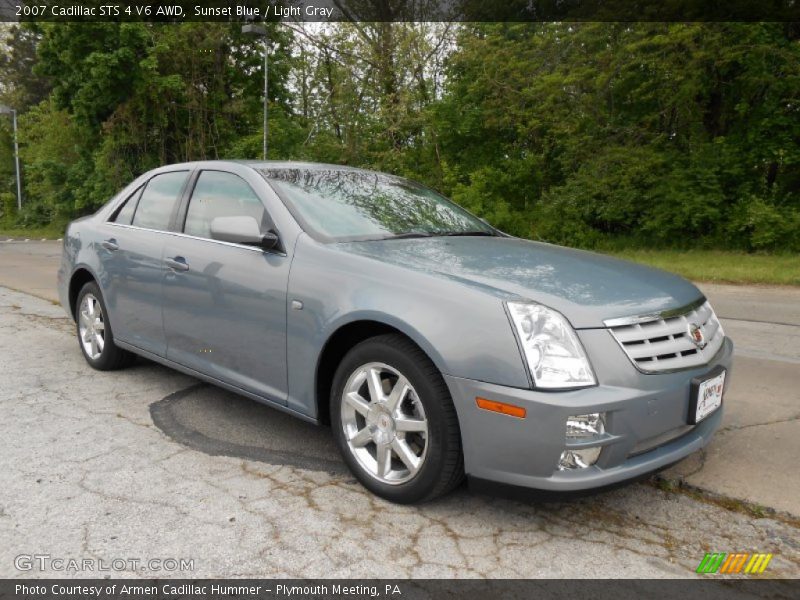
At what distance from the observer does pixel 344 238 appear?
134 inches

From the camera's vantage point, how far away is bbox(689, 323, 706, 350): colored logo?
2.90 m

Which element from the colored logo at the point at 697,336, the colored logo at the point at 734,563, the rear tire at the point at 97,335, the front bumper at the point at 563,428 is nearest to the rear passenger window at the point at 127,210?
the rear tire at the point at 97,335

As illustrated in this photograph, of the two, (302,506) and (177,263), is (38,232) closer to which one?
(177,263)

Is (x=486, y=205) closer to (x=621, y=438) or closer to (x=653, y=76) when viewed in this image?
(x=653, y=76)

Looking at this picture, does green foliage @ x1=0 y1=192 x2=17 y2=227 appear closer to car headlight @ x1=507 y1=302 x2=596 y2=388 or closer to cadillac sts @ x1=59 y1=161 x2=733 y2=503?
cadillac sts @ x1=59 y1=161 x2=733 y2=503

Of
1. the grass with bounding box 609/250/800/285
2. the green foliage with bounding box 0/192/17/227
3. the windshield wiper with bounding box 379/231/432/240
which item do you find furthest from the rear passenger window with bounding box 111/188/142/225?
the green foliage with bounding box 0/192/17/227

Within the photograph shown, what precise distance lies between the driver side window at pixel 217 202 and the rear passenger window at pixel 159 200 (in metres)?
0.24

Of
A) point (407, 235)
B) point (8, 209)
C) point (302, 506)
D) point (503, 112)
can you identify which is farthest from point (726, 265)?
point (8, 209)

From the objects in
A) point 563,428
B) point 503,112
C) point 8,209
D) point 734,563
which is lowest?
point 8,209

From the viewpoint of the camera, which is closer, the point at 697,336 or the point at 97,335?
the point at 697,336

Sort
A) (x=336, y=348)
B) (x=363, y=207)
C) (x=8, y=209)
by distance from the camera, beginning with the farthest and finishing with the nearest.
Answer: (x=8, y=209) < (x=363, y=207) < (x=336, y=348)

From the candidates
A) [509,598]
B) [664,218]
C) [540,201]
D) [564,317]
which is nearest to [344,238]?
[564,317]

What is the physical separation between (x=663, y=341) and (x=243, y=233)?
2002mm

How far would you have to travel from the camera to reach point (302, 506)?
2939 mm
